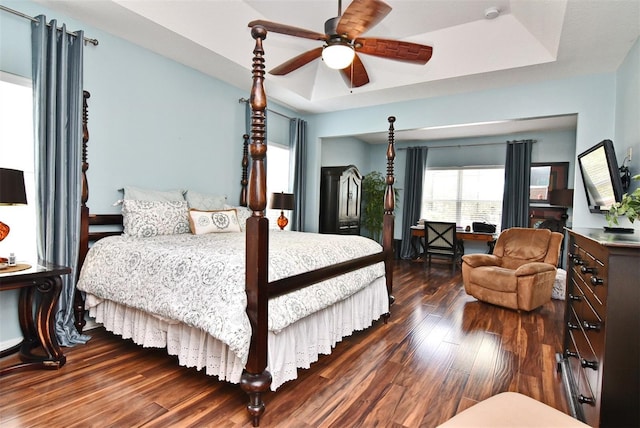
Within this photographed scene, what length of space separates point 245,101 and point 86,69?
6.02 ft

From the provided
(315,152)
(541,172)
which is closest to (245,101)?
(315,152)

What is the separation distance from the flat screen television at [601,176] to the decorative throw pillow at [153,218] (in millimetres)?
3649

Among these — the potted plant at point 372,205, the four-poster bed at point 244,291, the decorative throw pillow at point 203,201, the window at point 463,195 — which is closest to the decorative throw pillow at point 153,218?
the four-poster bed at point 244,291

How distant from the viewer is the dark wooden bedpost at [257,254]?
1.77 metres

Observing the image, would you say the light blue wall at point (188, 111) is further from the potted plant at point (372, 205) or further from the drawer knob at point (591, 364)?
the potted plant at point (372, 205)

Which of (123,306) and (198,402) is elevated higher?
(123,306)

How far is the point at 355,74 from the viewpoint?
10.6ft

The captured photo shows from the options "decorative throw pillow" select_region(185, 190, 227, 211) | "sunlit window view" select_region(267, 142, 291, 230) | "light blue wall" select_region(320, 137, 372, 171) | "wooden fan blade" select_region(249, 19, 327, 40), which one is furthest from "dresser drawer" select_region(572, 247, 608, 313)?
"light blue wall" select_region(320, 137, 372, 171)

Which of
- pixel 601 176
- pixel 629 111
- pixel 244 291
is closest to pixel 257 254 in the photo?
pixel 244 291

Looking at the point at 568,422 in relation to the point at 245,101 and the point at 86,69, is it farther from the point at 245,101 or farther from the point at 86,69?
the point at 245,101

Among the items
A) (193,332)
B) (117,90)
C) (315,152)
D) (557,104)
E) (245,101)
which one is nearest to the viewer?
(193,332)

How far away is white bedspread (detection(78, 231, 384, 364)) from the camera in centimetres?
184

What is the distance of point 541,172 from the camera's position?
6.29 m

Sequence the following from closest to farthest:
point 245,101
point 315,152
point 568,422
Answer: point 568,422, point 245,101, point 315,152
